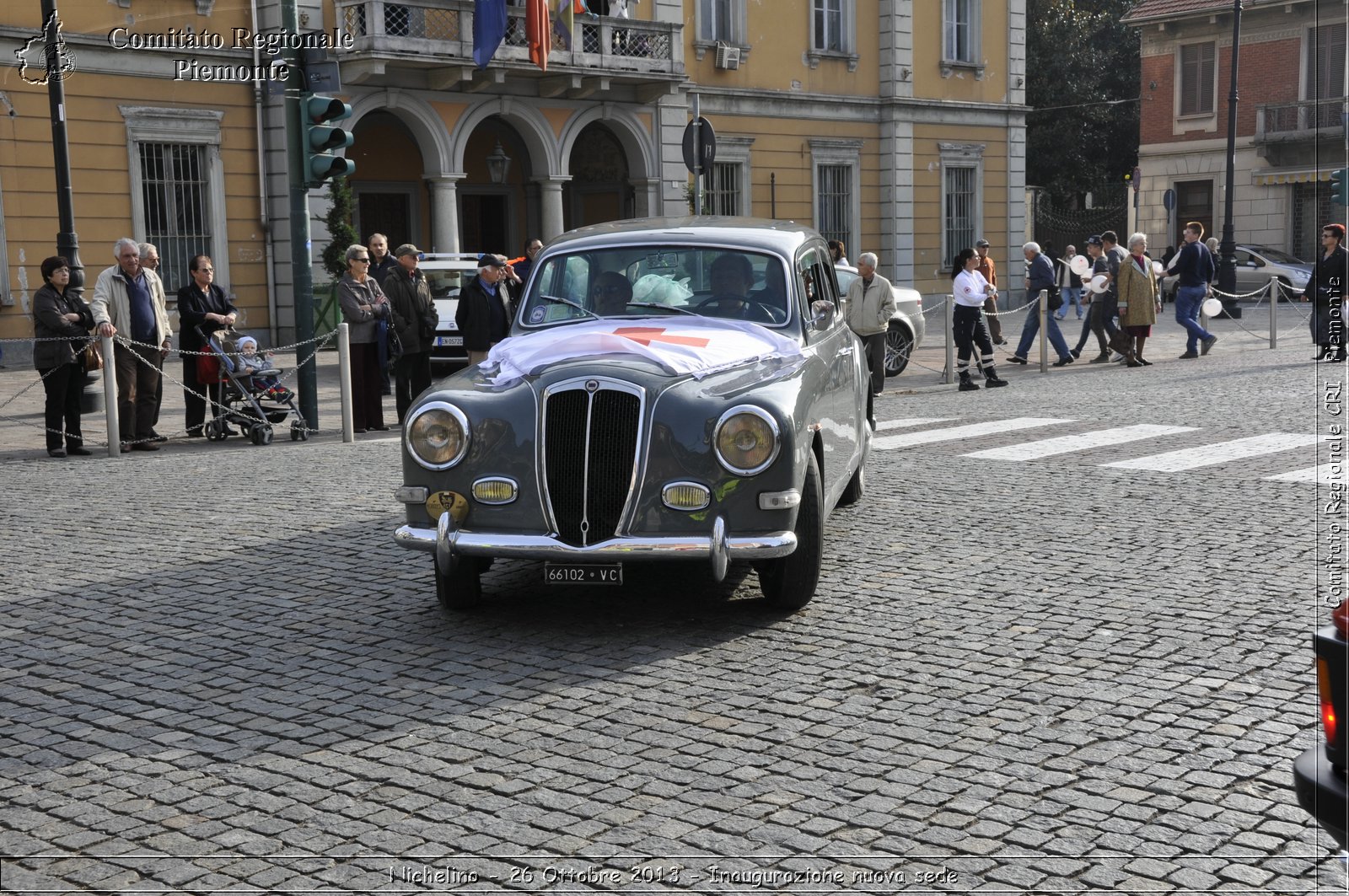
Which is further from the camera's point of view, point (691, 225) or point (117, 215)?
point (117, 215)

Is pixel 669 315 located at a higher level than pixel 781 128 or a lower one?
lower

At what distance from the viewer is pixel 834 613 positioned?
6.84 m

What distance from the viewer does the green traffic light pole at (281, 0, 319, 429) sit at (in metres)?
13.9

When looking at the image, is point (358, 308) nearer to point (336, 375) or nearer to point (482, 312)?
point (482, 312)

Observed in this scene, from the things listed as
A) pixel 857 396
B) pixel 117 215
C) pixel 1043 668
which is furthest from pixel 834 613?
pixel 117 215

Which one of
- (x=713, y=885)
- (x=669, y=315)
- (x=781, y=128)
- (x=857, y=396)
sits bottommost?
(x=713, y=885)

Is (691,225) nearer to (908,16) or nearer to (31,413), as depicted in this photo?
(31,413)

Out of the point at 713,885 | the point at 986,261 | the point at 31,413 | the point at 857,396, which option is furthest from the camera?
the point at 986,261

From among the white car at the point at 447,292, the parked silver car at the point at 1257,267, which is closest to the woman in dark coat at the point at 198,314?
the white car at the point at 447,292

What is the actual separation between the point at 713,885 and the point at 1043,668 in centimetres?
241

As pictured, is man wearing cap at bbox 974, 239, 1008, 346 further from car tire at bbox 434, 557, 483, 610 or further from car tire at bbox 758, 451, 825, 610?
car tire at bbox 434, 557, 483, 610

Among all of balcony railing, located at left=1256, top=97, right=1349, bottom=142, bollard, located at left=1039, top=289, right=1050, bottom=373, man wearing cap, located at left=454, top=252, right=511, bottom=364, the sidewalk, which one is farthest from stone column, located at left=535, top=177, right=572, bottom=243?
balcony railing, located at left=1256, top=97, right=1349, bottom=142

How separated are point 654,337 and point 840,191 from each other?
28626mm

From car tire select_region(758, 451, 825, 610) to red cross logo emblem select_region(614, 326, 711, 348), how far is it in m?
0.85
